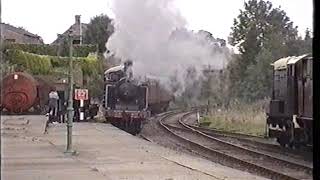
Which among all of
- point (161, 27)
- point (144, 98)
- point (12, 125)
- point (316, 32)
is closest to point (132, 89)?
point (144, 98)

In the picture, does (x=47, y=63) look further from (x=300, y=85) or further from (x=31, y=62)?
(x=300, y=85)

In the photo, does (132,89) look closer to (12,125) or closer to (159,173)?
(12,125)

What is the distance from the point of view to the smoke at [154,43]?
26469 mm

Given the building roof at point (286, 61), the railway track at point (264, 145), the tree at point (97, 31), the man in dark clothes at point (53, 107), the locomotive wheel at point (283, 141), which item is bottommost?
the railway track at point (264, 145)

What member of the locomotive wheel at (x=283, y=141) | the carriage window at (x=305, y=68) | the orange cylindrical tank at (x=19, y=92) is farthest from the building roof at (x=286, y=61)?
the orange cylindrical tank at (x=19, y=92)

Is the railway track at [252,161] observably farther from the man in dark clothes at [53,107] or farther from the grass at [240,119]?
the man in dark clothes at [53,107]

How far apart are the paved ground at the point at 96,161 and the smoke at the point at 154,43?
624 cm

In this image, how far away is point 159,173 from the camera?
12.6 metres

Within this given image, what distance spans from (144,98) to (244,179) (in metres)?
15.6

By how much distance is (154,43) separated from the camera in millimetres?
27828

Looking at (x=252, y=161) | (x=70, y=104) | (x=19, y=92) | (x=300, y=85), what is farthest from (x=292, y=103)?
(x=19, y=92)

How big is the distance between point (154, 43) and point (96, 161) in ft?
45.0

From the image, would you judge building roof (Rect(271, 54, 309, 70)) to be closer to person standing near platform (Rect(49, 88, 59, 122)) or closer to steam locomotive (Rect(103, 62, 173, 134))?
steam locomotive (Rect(103, 62, 173, 134))

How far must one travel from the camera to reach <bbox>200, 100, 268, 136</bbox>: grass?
2939cm
